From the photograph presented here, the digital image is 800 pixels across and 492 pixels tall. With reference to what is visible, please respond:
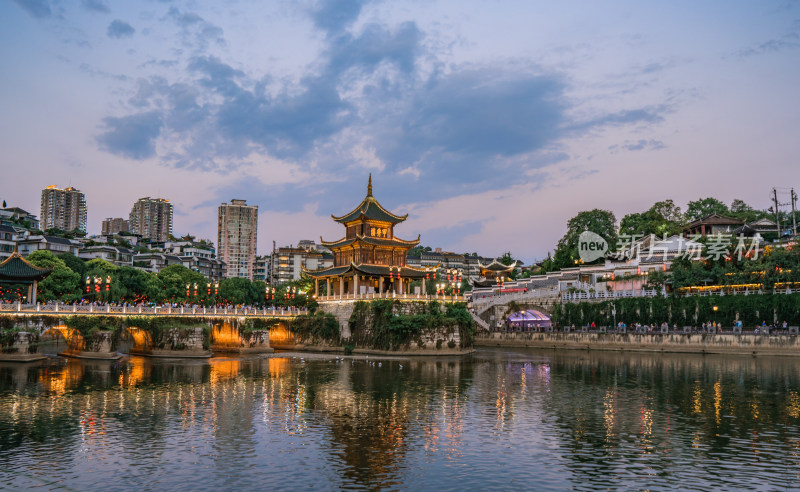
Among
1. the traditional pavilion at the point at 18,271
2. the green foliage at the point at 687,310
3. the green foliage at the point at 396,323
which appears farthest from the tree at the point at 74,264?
the green foliage at the point at 687,310

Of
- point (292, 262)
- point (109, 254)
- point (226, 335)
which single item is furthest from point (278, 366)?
point (292, 262)

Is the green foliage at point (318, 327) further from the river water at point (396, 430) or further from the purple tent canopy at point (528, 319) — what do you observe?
the purple tent canopy at point (528, 319)

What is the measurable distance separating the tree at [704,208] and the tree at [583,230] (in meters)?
19.8

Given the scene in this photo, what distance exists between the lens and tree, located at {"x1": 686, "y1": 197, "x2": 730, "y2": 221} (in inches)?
4477

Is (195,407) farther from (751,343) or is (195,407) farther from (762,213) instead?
(762,213)

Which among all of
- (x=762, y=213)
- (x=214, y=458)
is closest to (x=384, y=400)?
(x=214, y=458)

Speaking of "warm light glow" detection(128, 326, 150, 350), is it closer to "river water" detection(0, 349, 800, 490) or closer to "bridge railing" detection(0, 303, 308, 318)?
"bridge railing" detection(0, 303, 308, 318)

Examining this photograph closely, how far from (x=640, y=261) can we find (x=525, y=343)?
2111 centimetres

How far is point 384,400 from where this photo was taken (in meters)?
34.1

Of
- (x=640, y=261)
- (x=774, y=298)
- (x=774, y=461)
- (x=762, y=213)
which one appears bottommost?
(x=774, y=461)

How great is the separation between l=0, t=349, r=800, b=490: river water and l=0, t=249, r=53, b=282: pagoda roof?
12.6 meters

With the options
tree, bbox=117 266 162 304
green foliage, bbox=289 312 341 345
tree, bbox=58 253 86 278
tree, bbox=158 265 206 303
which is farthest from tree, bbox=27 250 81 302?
green foliage, bbox=289 312 341 345

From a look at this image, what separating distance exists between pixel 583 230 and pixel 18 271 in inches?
3247

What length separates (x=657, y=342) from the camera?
218 ft
